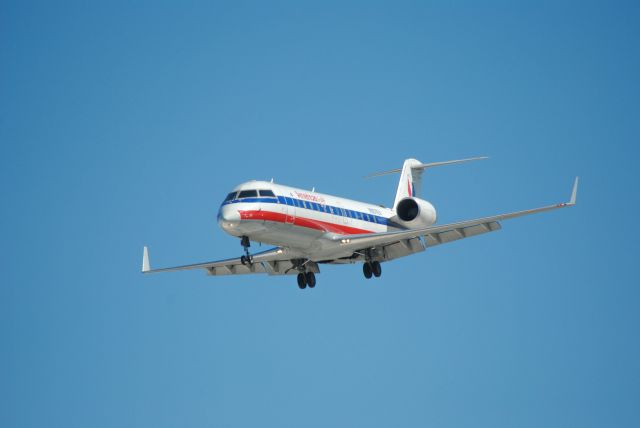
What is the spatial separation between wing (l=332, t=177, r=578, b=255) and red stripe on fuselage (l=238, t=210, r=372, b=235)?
1.35 ft

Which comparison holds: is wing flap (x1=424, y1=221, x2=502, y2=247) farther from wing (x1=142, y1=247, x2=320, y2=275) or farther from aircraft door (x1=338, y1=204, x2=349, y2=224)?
wing (x1=142, y1=247, x2=320, y2=275)

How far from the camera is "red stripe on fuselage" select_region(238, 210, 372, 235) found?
113 ft

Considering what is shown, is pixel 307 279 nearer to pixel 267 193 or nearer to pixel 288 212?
pixel 288 212

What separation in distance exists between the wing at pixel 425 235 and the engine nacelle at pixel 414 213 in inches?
78.1

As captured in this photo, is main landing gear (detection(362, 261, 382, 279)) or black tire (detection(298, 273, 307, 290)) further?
black tire (detection(298, 273, 307, 290))

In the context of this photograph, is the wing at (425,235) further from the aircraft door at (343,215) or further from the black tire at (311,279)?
the black tire at (311,279)

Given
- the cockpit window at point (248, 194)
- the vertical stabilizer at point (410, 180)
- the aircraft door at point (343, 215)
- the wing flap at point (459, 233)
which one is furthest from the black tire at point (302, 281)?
the vertical stabilizer at point (410, 180)

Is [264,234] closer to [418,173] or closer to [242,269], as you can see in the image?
[242,269]

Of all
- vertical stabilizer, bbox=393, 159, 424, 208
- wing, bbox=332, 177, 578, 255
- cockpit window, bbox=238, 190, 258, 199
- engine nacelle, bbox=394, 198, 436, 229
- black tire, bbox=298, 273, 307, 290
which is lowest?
black tire, bbox=298, 273, 307, 290

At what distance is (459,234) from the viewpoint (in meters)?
37.7

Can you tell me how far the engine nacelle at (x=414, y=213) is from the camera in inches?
1591

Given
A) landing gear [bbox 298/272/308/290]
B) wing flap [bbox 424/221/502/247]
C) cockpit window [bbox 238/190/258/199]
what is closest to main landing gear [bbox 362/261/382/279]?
wing flap [bbox 424/221/502/247]

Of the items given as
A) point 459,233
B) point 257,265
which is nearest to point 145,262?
point 257,265

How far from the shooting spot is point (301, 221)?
1420 inches
